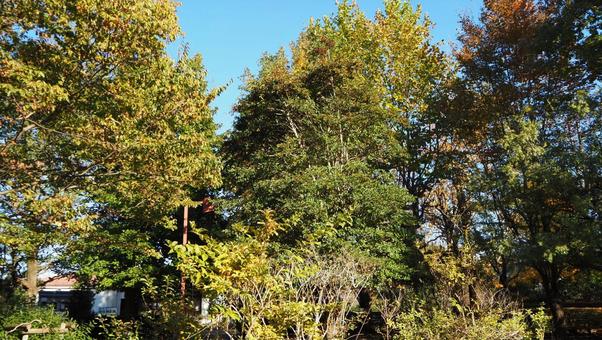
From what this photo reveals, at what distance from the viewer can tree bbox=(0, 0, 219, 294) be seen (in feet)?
21.1

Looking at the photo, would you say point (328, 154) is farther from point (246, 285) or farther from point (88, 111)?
point (246, 285)

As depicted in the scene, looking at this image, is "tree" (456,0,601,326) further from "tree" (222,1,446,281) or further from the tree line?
"tree" (222,1,446,281)

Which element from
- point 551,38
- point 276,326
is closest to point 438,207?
point 551,38

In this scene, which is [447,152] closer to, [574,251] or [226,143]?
[574,251]

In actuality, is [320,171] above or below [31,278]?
above

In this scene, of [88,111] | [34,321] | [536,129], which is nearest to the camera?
[88,111]

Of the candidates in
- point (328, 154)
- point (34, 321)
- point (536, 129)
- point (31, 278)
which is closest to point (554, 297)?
point (536, 129)

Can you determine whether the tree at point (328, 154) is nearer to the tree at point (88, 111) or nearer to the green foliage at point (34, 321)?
the tree at point (88, 111)

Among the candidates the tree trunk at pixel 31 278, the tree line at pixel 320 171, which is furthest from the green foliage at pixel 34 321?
the tree trunk at pixel 31 278

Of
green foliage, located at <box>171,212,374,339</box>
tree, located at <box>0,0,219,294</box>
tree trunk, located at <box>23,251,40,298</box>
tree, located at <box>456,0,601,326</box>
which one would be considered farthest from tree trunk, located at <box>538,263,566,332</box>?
tree trunk, located at <box>23,251,40,298</box>

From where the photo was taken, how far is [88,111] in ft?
25.7

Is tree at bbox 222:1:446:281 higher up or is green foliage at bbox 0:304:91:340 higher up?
tree at bbox 222:1:446:281

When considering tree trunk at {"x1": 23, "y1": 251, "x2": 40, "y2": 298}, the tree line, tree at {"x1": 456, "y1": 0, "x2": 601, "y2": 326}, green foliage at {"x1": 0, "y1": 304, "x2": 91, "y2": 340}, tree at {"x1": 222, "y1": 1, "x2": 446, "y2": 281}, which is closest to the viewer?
the tree line

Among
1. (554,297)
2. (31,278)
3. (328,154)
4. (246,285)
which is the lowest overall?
(554,297)
